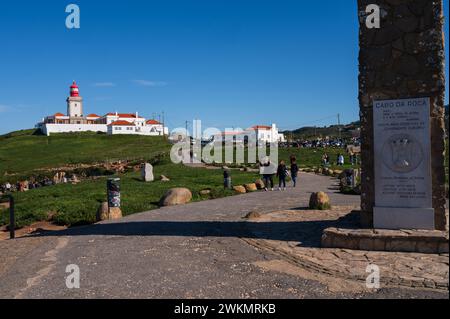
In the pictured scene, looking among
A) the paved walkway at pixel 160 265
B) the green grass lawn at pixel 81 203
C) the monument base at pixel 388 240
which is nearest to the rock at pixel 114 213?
the green grass lawn at pixel 81 203

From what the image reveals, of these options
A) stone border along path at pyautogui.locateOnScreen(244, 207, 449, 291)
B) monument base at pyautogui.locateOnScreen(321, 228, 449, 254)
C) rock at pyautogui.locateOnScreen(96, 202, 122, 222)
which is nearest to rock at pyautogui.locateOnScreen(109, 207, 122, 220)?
rock at pyautogui.locateOnScreen(96, 202, 122, 222)

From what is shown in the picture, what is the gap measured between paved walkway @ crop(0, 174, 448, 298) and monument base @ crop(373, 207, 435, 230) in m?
2.26

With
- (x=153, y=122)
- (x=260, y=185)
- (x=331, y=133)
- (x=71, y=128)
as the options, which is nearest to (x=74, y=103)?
(x=71, y=128)

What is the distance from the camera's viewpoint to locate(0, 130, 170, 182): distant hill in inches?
2163

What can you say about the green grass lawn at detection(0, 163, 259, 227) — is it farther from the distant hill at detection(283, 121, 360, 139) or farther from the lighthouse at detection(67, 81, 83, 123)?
the lighthouse at detection(67, 81, 83, 123)

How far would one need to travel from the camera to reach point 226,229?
1132 cm

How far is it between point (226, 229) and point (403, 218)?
4.32 meters

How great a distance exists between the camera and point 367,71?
9406 mm

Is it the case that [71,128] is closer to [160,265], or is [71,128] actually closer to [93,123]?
[93,123]

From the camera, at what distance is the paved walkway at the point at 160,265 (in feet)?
20.8

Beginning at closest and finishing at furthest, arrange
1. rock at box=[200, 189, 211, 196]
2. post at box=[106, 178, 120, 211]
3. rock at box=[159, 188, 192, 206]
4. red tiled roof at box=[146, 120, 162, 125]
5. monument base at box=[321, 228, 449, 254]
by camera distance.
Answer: monument base at box=[321, 228, 449, 254] → post at box=[106, 178, 120, 211] → rock at box=[159, 188, 192, 206] → rock at box=[200, 189, 211, 196] → red tiled roof at box=[146, 120, 162, 125]

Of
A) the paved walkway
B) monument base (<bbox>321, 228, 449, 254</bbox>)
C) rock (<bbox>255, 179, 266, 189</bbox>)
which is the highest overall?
rock (<bbox>255, 179, 266, 189</bbox>)
